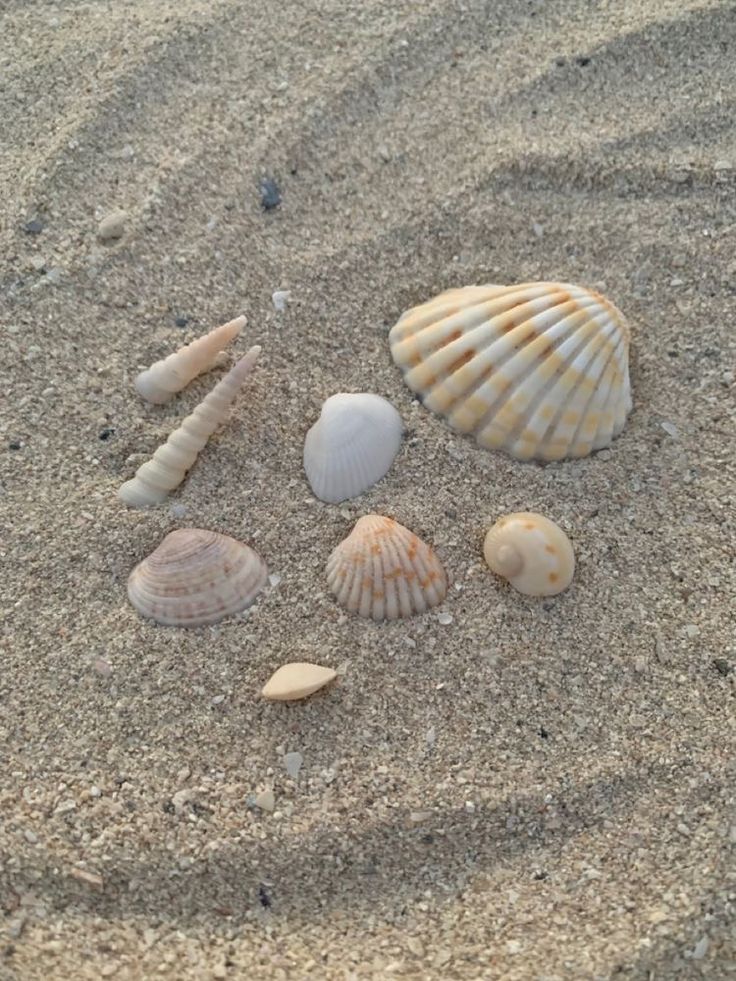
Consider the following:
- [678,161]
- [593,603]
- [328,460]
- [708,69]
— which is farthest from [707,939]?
[708,69]

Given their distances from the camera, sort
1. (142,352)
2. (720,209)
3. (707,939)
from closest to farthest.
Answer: (707,939) < (142,352) < (720,209)

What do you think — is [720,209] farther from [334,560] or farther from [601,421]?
[334,560]

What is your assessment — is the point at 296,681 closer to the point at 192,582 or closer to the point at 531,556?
the point at 192,582

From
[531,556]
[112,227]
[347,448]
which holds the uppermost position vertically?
[112,227]

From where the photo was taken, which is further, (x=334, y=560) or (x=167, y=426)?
(x=167, y=426)

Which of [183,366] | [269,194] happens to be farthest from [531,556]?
[269,194]
